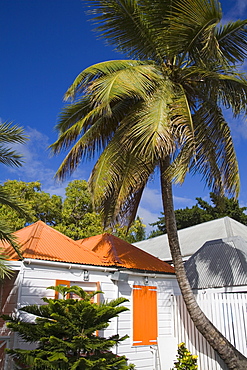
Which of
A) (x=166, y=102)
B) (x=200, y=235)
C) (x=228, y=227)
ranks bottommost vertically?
(x=200, y=235)

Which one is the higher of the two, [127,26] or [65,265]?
[127,26]

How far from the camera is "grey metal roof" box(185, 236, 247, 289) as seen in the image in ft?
40.9

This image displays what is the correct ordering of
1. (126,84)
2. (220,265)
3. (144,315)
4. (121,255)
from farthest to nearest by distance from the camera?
(220,265)
(121,255)
(144,315)
(126,84)

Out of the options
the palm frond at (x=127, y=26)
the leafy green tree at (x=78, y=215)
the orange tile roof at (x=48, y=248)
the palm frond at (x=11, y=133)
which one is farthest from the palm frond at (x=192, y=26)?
the leafy green tree at (x=78, y=215)

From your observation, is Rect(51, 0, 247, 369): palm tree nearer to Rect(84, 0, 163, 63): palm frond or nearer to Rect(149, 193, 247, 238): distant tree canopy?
Rect(84, 0, 163, 63): palm frond

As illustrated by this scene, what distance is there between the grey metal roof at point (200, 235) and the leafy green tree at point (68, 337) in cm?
1319

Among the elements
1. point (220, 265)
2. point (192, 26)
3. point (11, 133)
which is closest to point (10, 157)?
point (11, 133)

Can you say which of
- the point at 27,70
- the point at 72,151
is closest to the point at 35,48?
the point at 27,70

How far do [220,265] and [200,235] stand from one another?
797 cm

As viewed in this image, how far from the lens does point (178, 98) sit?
8852mm

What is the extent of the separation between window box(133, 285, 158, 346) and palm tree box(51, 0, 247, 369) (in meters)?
1.91

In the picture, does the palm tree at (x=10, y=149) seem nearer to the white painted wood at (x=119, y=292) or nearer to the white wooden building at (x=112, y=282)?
the white painted wood at (x=119, y=292)

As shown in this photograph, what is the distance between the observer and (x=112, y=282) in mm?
9797

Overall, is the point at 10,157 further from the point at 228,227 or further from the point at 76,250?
the point at 228,227
